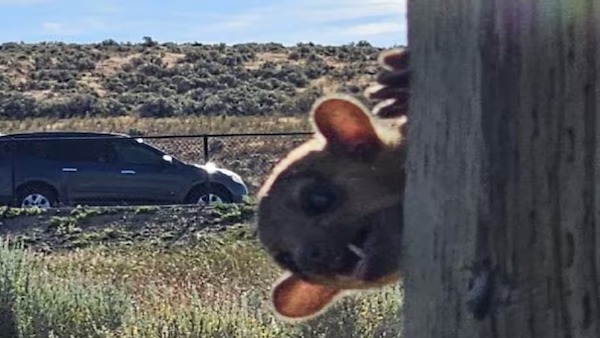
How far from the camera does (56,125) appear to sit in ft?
159

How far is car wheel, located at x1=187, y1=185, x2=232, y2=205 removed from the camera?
81.4 ft

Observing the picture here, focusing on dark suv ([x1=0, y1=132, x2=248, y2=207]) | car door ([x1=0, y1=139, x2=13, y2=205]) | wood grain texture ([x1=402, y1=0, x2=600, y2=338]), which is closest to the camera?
wood grain texture ([x1=402, y1=0, x2=600, y2=338])

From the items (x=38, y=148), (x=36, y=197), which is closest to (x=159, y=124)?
(x=38, y=148)

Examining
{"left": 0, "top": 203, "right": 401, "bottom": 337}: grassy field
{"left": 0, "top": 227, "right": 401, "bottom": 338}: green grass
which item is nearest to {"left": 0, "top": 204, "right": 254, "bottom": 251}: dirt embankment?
{"left": 0, "top": 203, "right": 401, "bottom": 337}: grassy field

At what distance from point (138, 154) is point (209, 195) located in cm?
141

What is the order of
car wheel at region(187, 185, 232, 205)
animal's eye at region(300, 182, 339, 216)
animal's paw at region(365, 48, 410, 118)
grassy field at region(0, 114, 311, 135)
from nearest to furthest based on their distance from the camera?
animal's paw at region(365, 48, 410, 118), animal's eye at region(300, 182, 339, 216), car wheel at region(187, 185, 232, 205), grassy field at region(0, 114, 311, 135)

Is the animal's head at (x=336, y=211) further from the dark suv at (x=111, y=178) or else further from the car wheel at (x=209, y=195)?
the car wheel at (x=209, y=195)

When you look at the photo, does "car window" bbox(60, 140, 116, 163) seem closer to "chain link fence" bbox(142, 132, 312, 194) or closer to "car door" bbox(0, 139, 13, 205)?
"car door" bbox(0, 139, 13, 205)

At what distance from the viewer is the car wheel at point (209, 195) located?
2480 centimetres

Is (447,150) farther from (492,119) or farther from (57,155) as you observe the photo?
(57,155)

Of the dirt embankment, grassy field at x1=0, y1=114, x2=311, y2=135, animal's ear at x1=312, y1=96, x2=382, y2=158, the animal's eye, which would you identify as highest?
grassy field at x1=0, y1=114, x2=311, y2=135

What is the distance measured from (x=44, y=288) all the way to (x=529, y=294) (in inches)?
340

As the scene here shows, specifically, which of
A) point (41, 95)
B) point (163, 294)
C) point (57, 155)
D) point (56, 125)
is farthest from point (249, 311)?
point (41, 95)

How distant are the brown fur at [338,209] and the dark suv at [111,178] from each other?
2201 centimetres
